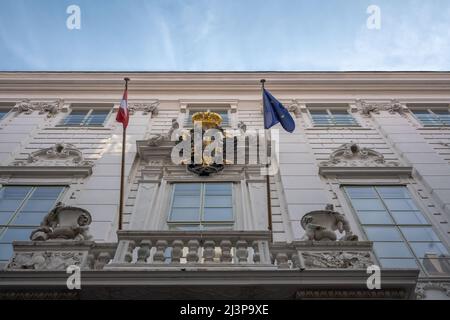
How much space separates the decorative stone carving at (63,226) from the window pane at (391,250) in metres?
5.76

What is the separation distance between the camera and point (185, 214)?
10.6 metres

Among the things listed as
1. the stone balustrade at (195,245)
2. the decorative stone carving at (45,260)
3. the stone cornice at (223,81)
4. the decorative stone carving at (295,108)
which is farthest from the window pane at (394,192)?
the decorative stone carving at (45,260)

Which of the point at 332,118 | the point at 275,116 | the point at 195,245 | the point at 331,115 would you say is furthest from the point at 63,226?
the point at 331,115

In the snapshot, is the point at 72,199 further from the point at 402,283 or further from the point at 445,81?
the point at 445,81

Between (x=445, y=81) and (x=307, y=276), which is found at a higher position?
(x=445, y=81)

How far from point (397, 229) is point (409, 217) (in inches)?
26.2

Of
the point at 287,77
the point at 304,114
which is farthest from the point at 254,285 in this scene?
the point at 287,77

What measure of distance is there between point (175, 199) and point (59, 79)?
32.4ft

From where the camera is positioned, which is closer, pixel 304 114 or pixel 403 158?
pixel 403 158

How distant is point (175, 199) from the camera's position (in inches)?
443

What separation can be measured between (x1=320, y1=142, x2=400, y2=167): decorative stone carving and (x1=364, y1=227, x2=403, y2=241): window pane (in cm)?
288

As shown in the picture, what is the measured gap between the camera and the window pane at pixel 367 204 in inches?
425

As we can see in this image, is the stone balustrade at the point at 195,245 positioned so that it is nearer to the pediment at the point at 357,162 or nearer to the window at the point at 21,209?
the window at the point at 21,209

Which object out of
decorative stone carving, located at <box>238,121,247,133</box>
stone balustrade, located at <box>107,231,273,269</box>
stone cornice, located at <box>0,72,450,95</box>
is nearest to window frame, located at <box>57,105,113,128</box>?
stone cornice, located at <box>0,72,450,95</box>
